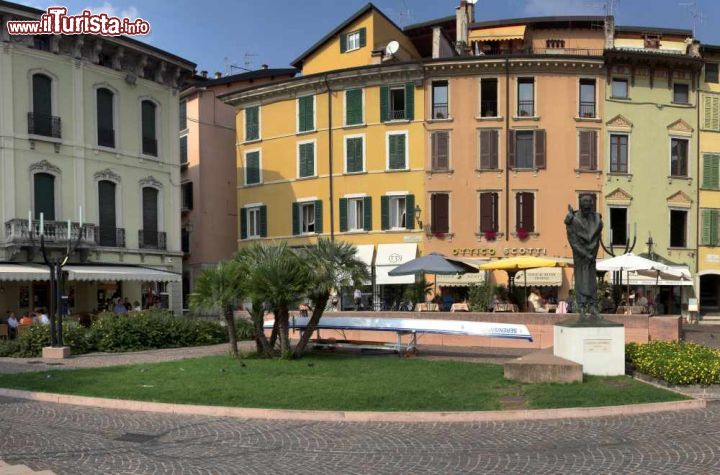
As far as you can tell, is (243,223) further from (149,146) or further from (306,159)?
(149,146)

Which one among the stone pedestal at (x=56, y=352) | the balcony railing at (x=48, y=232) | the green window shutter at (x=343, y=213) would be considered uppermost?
the green window shutter at (x=343, y=213)

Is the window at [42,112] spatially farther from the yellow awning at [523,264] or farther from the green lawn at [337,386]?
the yellow awning at [523,264]

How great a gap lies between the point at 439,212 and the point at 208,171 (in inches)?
627

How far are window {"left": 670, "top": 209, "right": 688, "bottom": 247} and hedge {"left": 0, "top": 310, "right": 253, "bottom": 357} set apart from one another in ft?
80.6

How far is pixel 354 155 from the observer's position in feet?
121

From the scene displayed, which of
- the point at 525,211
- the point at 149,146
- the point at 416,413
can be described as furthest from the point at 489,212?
the point at 416,413

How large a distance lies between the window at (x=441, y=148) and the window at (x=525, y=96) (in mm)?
3956

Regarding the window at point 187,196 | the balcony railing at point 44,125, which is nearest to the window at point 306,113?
the window at point 187,196

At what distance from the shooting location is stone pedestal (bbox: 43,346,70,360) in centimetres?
1747

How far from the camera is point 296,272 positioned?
14.6 m

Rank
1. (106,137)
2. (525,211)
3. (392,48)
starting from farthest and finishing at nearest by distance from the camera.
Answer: (392,48) < (525,211) < (106,137)

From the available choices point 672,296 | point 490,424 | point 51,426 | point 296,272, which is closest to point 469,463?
point 490,424

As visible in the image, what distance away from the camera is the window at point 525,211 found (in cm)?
3481

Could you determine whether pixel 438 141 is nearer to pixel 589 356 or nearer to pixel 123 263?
pixel 123 263
